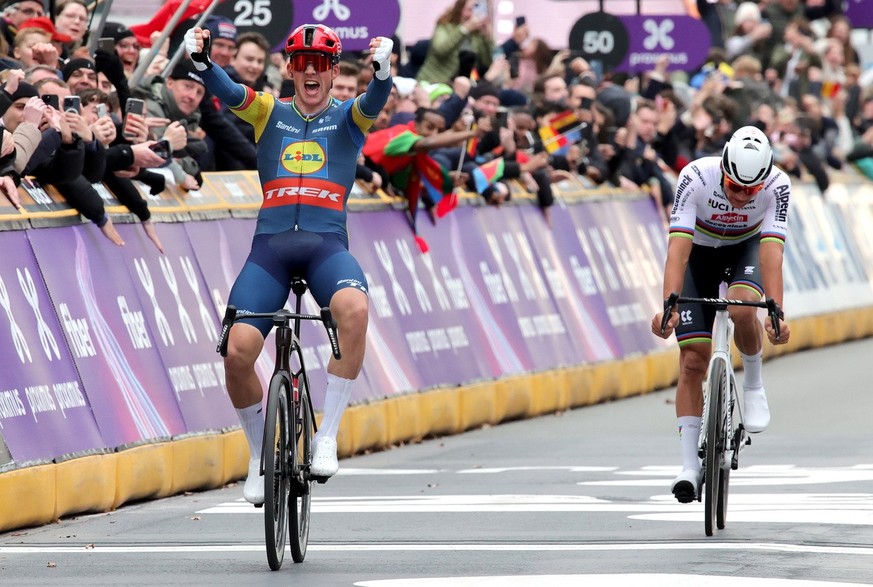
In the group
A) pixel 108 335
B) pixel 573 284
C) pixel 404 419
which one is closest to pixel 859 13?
pixel 573 284


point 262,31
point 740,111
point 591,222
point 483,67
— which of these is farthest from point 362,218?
point 740,111

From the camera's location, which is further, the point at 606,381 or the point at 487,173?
the point at 606,381

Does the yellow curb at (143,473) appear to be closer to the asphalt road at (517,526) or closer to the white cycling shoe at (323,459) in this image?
the asphalt road at (517,526)

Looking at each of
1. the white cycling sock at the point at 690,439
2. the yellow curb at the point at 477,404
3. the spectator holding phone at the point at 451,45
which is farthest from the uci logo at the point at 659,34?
the white cycling sock at the point at 690,439

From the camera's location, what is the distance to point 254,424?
382 inches

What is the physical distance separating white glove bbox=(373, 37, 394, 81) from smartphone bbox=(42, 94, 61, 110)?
294cm

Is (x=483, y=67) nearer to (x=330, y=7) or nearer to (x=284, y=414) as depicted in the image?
(x=330, y=7)

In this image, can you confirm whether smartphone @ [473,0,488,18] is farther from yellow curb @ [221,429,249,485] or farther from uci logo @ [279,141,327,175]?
uci logo @ [279,141,327,175]

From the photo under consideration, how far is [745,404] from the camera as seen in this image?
1124 cm

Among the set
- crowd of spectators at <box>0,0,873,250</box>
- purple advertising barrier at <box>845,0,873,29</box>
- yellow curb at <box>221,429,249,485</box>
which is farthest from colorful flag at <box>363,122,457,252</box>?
purple advertising barrier at <box>845,0,873,29</box>

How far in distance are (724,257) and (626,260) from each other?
9.35 m

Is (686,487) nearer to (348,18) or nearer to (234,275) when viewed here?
(234,275)

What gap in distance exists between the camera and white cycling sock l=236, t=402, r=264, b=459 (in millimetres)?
9680

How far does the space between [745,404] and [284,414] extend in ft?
10.2
